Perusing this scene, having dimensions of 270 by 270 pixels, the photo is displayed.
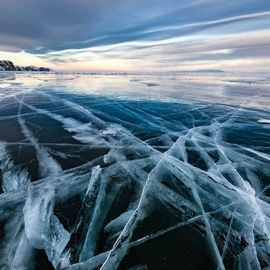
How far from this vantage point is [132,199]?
7.22 ft

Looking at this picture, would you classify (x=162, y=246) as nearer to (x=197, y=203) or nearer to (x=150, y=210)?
(x=150, y=210)

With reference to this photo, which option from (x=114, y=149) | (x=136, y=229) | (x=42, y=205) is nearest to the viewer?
(x=136, y=229)

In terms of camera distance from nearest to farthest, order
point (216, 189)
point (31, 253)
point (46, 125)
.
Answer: point (31, 253), point (216, 189), point (46, 125)

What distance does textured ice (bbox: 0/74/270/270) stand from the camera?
1550mm

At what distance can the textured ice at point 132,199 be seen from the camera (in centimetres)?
155

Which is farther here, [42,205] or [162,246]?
[42,205]

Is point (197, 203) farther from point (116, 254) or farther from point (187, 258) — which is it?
point (116, 254)

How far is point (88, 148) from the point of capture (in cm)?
349

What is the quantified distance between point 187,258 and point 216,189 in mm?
1269

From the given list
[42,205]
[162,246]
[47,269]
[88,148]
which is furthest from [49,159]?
[162,246]

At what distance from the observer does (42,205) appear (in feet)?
6.58

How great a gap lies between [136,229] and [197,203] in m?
0.97

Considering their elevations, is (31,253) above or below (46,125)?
above

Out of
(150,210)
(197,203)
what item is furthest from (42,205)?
(197,203)
